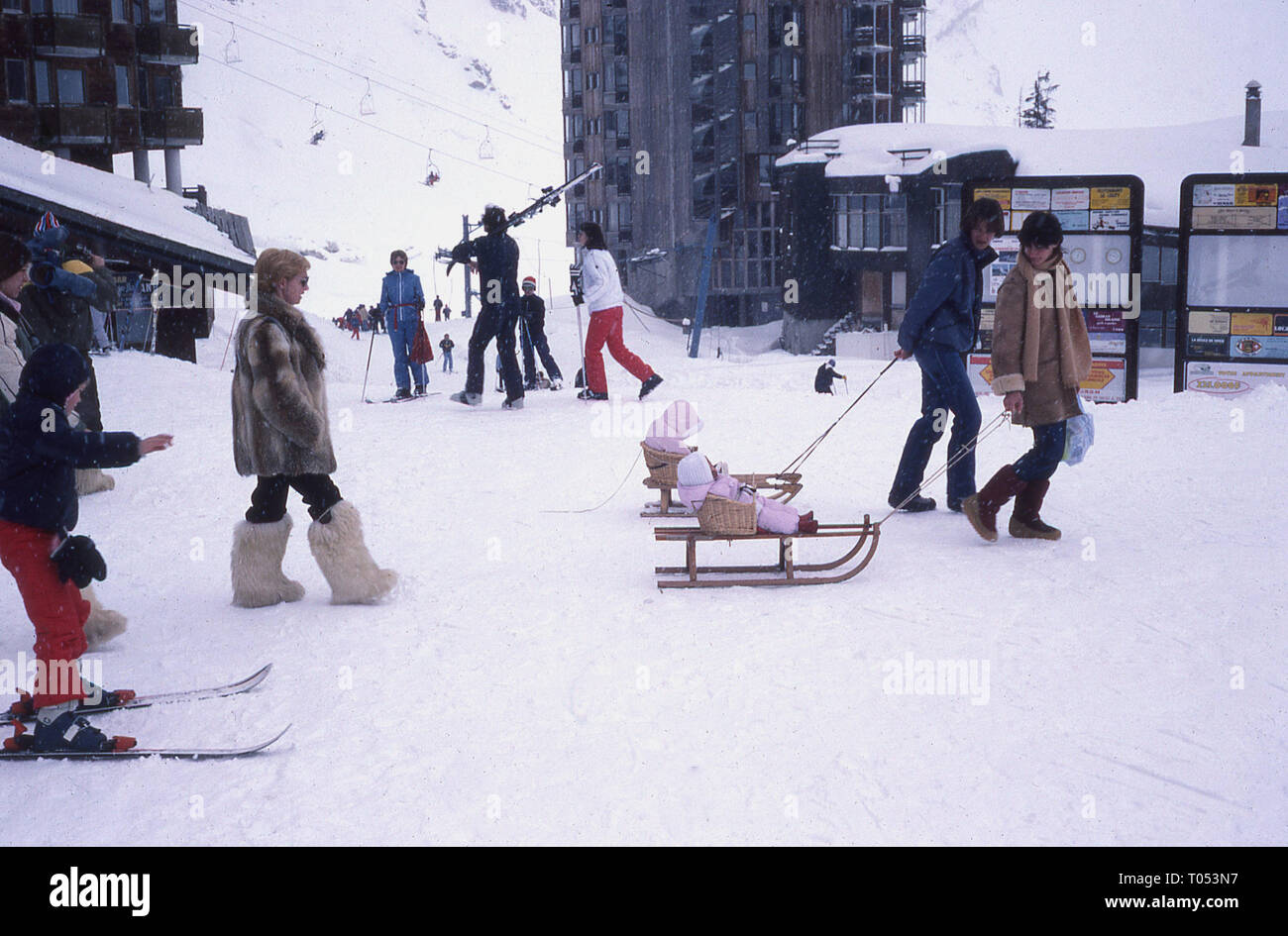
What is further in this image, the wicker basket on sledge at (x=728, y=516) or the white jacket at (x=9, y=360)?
the white jacket at (x=9, y=360)

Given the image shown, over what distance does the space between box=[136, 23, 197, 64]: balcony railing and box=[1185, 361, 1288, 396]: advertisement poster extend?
1339 inches

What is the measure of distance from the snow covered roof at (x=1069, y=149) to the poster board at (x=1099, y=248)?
821 inches

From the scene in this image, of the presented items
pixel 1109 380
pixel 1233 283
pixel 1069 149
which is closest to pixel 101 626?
pixel 1109 380

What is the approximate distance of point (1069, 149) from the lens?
3644 cm

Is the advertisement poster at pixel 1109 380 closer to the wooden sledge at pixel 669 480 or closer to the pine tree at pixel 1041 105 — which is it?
the wooden sledge at pixel 669 480

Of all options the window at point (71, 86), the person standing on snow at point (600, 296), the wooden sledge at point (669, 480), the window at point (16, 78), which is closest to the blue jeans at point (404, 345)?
the person standing on snow at point (600, 296)

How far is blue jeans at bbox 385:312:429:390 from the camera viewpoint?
14.4 m

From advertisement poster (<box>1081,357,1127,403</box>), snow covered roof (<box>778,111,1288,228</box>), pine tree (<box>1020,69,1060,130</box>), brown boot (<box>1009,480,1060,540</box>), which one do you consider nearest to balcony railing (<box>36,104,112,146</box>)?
snow covered roof (<box>778,111,1288,228</box>)

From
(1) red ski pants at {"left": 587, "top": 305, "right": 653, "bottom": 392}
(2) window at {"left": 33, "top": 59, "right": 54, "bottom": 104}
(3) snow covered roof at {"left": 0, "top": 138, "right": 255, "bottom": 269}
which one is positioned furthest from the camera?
(2) window at {"left": 33, "top": 59, "right": 54, "bottom": 104}

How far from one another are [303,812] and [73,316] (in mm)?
6555

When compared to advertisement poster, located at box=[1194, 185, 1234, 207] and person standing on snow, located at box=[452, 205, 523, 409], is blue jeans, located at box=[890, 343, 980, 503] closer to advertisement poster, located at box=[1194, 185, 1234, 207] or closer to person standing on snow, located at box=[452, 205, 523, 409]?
person standing on snow, located at box=[452, 205, 523, 409]

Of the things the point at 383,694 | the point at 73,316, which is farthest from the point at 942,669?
the point at 73,316

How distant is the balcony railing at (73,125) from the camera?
105 ft
